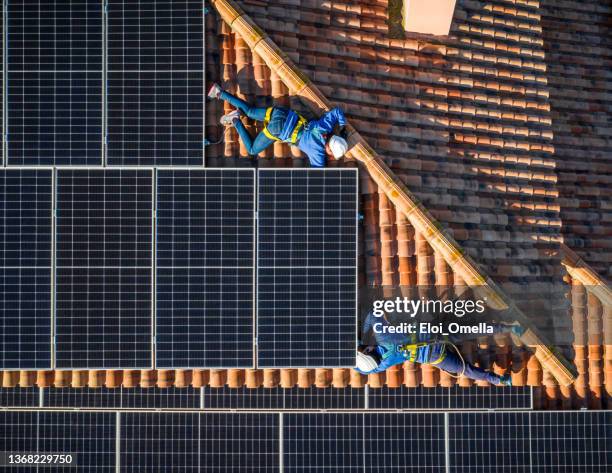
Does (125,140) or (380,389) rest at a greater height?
(125,140)

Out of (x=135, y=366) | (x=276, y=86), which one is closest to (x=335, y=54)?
(x=276, y=86)

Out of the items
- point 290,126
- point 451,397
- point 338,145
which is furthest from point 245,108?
point 451,397

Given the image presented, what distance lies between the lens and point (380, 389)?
1396 cm

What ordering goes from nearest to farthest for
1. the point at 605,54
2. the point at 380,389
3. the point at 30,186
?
the point at 30,186 < the point at 380,389 < the point at 605,54

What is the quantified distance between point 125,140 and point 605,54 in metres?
12.8

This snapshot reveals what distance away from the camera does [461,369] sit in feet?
43.9

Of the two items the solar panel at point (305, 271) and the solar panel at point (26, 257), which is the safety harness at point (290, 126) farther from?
the solar panel at point (26, 257)

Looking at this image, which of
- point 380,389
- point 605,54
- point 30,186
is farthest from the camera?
point 605,54

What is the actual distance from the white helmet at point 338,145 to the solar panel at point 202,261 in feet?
5.66

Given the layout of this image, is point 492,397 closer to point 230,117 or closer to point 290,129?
point 290,129

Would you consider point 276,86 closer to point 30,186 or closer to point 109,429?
point 30,186

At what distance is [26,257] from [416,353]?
8.16 metres

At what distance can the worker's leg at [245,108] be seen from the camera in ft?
42.9

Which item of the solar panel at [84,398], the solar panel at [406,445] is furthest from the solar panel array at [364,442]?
the solar panel at [84,398]
